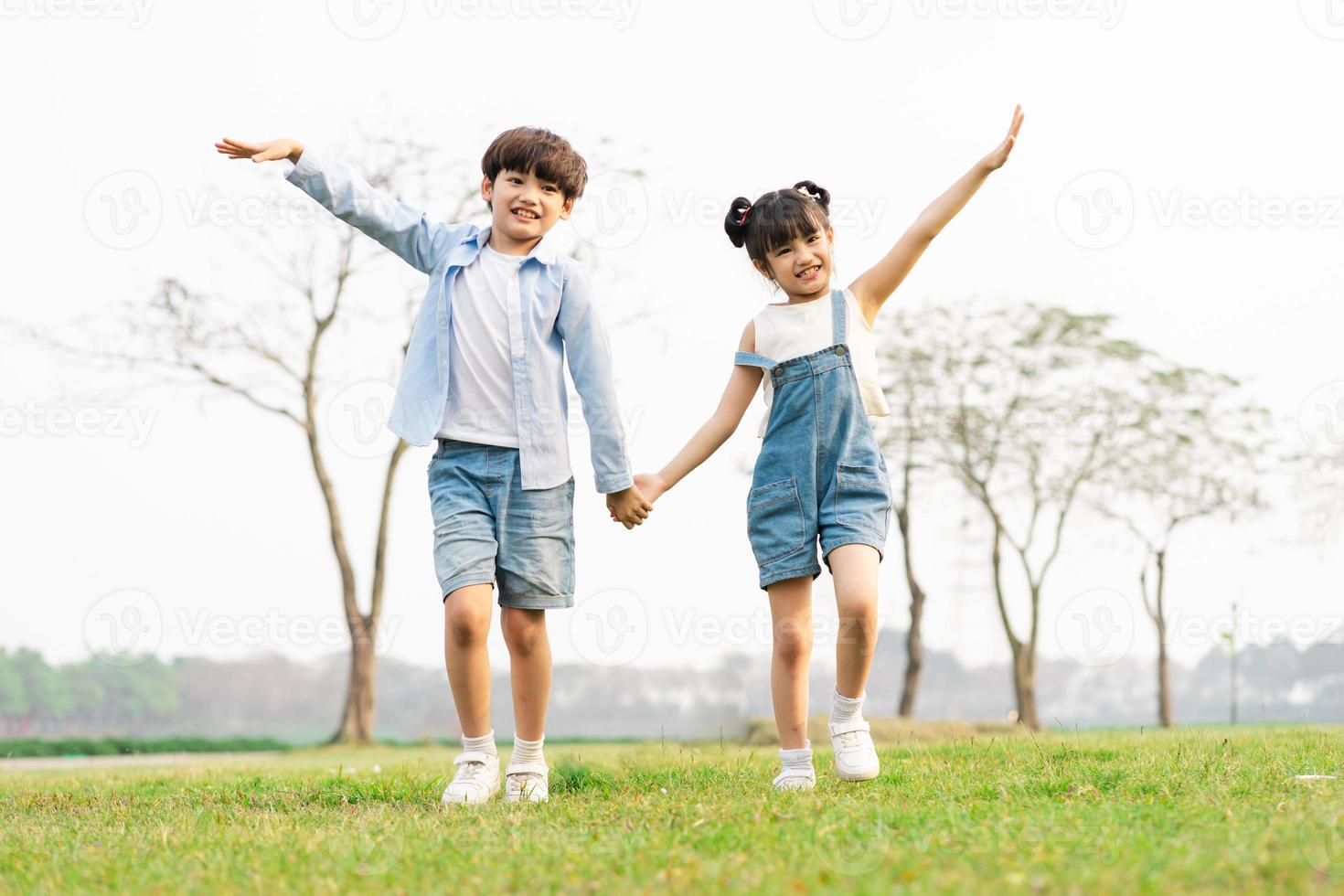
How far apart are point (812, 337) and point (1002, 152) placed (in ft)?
3.02

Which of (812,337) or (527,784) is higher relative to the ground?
(812,337)

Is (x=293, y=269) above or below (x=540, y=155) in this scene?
above

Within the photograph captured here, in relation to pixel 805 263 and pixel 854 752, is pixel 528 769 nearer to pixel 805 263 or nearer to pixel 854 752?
pixel 854 752

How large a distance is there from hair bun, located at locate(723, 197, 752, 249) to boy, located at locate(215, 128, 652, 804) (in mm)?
548

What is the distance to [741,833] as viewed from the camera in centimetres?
292

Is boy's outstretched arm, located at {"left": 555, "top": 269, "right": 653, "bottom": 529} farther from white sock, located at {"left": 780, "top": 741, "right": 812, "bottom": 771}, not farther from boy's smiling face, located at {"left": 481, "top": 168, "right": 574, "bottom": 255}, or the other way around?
white sock, located at {"left": 780, "top": 741, "right": 812, "bottom": 771}

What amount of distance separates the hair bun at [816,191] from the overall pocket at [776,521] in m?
1.10

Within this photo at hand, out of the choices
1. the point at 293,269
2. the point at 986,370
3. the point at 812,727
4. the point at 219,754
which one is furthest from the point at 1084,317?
the point at 219,754

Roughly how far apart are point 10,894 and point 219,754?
1269 centimetres

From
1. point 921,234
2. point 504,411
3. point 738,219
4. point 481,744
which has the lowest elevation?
point 481,744

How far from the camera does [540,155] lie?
439 cm

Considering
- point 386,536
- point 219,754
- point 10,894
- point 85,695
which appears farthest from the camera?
point 85,695

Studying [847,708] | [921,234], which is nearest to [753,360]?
[921,234]

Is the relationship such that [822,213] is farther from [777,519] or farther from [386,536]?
[386,536]
